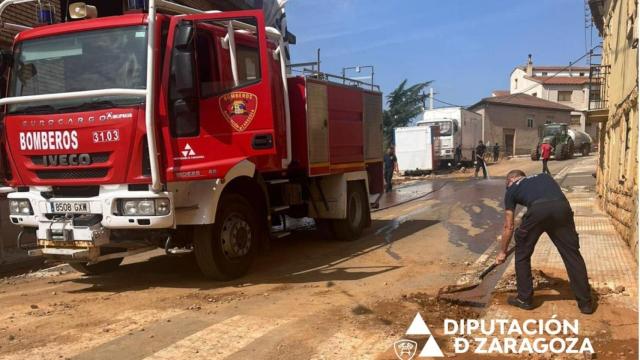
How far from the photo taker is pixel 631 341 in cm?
462

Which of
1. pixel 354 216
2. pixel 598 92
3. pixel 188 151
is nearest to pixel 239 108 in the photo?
pixel 188 151

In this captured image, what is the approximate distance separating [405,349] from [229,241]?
3.14 m

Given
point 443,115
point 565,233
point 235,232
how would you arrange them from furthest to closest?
point 443,115
point 235,232
point 565,233

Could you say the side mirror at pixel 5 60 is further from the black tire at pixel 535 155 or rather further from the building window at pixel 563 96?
the building window at pixel 563 96

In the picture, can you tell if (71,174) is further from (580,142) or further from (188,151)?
(580,142)

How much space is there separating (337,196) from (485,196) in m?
9.67

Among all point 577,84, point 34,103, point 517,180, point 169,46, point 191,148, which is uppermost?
point 577,84

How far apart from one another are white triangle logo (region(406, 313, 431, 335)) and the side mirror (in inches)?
217

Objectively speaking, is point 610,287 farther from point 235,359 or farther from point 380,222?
point 380,222

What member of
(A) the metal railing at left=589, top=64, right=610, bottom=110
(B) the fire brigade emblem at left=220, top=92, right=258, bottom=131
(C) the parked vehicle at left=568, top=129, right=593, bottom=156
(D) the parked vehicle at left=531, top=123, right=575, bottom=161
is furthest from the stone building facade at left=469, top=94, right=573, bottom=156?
(B) the fire brigade emblem at left=220, top=92, right=258, bottom=131

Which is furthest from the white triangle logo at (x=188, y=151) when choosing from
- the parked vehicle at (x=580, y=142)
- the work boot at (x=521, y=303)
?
the parked vehicle at (x=580, y=142)

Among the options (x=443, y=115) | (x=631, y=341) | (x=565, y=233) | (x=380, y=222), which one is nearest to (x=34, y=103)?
(x=565, y=233)

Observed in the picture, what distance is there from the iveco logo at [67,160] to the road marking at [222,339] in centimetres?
247

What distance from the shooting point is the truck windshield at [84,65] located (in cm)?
609
